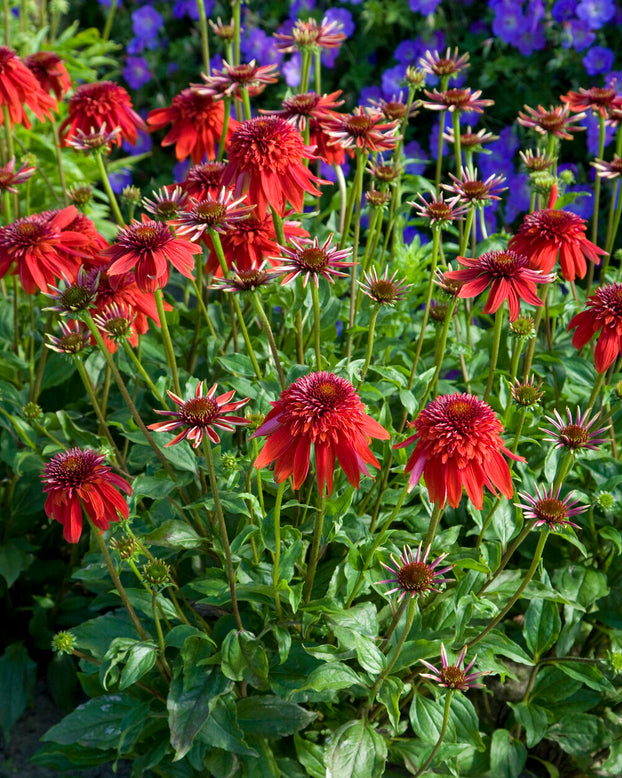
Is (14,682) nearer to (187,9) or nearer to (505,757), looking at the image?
(505,757)

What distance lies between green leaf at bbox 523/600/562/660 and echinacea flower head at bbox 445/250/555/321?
2.09ft

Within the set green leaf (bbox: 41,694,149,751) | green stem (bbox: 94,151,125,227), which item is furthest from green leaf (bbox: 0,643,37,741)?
green stem (bbox: 94,151,125,227)

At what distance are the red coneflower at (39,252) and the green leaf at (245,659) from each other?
2.34 ft

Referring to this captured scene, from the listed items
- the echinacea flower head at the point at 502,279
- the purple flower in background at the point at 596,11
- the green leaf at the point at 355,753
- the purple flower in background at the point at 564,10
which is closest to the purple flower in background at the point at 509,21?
the purple flower in background at the point at 564,10

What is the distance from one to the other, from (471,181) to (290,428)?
692 millimetres

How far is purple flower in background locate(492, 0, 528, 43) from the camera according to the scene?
131 inches

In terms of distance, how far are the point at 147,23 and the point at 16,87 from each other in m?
2.66

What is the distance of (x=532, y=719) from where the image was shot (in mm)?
1687

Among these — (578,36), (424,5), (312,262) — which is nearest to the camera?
(312,262)

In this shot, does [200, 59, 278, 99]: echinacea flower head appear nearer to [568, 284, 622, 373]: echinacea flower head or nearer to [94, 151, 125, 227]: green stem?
[94, 151, 125, 227]: green stem

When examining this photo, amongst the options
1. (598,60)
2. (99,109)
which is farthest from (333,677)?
(598,60)

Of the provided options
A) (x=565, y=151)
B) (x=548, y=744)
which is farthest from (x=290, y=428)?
(x=565, y=151)

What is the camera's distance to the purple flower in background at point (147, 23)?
4.45 m

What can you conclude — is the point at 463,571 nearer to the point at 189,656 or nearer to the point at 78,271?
the point at 189,656
